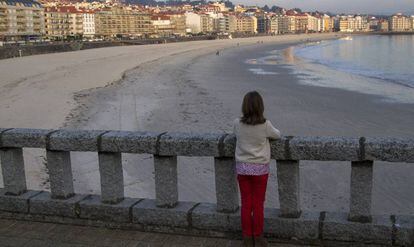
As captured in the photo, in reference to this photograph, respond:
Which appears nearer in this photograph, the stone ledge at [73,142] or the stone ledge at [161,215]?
the stone ledge at [161,215]

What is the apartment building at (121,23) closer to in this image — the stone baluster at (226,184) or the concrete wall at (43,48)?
the concrete wall at (43,48)

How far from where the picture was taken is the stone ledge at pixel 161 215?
463 centimetres

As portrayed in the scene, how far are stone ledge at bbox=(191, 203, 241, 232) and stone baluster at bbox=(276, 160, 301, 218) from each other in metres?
0.43

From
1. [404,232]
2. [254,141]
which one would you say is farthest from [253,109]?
[404,232]

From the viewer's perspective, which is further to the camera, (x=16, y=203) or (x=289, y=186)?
(x=16, y=203)

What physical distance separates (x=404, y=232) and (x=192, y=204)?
1.91 metres

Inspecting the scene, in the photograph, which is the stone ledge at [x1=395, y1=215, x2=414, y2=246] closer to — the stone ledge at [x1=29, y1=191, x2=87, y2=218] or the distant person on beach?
the distant person on beach

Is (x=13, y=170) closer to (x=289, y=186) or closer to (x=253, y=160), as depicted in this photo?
(x=253, y=160)

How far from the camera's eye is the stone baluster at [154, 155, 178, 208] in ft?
15.2

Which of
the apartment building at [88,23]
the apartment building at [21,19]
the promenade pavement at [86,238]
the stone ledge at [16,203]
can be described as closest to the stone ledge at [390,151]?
the promenade pavement at [86,238]

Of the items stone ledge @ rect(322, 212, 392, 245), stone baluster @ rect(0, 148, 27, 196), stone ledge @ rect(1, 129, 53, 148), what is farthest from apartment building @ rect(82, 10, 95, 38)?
stone ledge @ rect(322, 212, 392, 245)

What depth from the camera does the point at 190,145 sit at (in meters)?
4.52

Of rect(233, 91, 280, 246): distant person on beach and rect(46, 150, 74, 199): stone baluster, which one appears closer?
rect(233, 91, 280, 246): distant person on beach

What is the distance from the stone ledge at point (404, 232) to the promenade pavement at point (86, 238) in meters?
0.93
